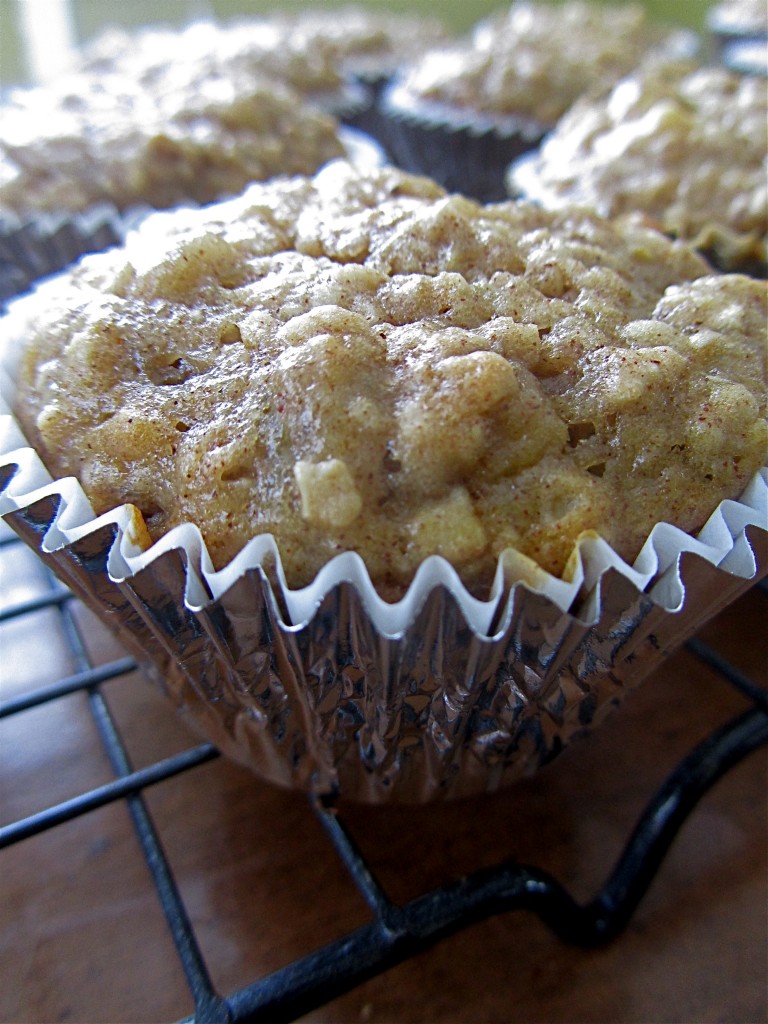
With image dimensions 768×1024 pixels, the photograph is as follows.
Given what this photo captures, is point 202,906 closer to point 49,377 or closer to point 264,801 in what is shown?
point 264,801

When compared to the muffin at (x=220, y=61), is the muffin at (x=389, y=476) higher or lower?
lower

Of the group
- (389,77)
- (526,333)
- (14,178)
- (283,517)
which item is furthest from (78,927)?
(389,77)

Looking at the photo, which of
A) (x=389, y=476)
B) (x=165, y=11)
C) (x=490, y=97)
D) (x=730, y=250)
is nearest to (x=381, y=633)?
(x=389, y=476)

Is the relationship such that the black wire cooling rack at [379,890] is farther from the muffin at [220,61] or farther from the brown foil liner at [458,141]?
the brown foil liner at [458,141]

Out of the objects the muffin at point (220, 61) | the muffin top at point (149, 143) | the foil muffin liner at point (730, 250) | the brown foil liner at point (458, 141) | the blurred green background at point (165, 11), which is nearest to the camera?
the foil muffin liner at point (730, 250)

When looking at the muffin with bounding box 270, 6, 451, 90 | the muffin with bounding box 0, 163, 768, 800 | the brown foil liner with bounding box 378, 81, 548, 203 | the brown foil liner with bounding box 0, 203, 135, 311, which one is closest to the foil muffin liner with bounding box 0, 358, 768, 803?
the muffin with bounding box 0, 163, 768, 800


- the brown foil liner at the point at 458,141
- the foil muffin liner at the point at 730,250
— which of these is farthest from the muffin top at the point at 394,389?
the brown foil liner at the point at 458,141

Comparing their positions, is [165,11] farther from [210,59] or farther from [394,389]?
[394,389]
